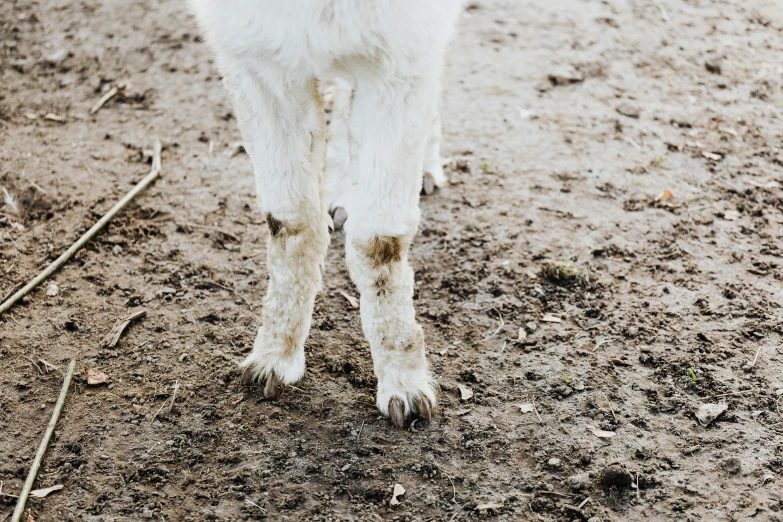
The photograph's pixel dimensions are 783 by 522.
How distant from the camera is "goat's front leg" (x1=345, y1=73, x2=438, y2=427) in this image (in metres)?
3.09

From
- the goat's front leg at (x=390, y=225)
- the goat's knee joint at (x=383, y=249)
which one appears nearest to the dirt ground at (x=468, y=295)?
the goat's front leg at (x=390, y=225)

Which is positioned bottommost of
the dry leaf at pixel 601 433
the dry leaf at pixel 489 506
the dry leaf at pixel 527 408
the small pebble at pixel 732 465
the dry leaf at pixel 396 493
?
the dry leaf at pixel 527 408

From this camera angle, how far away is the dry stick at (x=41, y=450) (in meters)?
3.01

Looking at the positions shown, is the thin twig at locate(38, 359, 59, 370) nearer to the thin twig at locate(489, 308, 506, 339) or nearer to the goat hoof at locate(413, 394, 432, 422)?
the goat hoof at locate(413, 394, 432, 422)

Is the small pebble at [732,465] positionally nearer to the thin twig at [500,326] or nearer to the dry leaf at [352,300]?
the thin twig at [500,326]

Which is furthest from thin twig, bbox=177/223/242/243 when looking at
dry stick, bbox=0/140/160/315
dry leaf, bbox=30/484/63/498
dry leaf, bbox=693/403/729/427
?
dry leaf, bbox=693/403/729/427

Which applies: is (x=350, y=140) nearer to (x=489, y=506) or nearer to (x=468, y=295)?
(x=468, y=295)

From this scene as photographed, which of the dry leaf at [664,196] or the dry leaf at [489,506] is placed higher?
the dry leaf at [489,506]

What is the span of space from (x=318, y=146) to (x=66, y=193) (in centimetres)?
232

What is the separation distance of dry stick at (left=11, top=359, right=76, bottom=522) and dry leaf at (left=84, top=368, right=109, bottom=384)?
0.08 meters

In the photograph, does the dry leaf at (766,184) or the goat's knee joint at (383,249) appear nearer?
the goat's knee joint at (383,249)

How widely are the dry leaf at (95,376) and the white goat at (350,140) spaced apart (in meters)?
0.69

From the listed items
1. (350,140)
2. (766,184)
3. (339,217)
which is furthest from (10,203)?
(766,184)

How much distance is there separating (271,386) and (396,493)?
817mm
